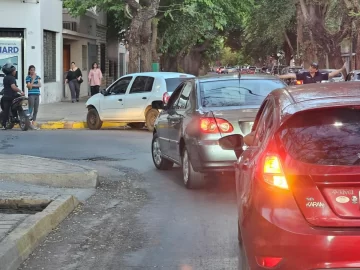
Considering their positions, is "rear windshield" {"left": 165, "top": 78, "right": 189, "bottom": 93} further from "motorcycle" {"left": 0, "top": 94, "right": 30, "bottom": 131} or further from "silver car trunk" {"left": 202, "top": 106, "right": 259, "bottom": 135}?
"silver car trunk" {"left": 202, "top": 106, "right": 259, "bottom": 135}

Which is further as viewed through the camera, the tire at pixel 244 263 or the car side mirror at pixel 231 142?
the car side mirror at pixel 231 142

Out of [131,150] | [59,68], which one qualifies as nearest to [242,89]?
[131,150]

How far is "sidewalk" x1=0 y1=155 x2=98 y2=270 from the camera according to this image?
6145 mm

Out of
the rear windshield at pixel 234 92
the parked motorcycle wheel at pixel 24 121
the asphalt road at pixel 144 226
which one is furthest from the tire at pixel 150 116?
the rear windshield at pixel 234 92

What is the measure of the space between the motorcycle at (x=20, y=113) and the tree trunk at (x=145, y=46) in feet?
25.9

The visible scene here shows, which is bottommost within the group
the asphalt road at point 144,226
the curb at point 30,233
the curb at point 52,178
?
the asphalt road at point 144,226

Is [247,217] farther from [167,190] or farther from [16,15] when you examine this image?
[16,15]

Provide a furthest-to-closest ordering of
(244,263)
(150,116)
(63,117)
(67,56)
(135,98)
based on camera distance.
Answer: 1. (67,56)
2. (63,117)
3. (135,98)
4. (150,116)
5. (244,263)

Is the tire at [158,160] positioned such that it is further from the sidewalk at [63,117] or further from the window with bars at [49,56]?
the window with bars at [49,56]

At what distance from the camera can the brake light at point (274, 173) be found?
4.08 metres

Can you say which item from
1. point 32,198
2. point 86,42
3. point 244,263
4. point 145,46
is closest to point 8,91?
point 145,46

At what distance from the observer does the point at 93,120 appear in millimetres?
19047

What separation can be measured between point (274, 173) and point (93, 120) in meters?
15.2

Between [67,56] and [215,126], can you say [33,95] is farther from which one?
[67,56]
